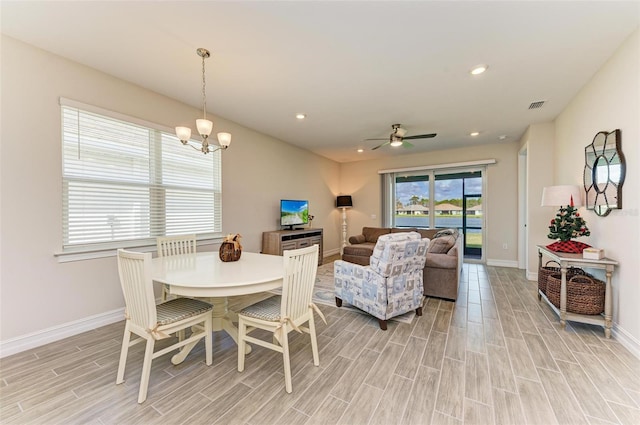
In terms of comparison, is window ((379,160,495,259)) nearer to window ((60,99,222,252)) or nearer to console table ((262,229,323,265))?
console table ((262,229,323,265))

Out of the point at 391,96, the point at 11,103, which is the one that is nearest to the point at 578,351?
the point at 391,96

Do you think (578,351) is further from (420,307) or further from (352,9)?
(352,9)

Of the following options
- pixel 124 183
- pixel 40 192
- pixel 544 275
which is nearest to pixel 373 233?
pixel 544 275

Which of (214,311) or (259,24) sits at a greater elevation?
(259,24)

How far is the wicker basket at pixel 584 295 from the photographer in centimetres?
257

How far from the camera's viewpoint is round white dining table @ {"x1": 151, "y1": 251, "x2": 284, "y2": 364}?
5.91 feet

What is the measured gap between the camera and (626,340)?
7.53 ft

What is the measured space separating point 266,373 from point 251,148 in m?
3.74

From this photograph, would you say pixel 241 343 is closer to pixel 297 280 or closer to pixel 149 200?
pixel 297 280

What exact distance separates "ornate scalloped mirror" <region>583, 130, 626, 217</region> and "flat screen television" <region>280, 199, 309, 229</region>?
4512mm

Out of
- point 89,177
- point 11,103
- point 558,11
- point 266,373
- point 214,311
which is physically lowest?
point 266,373

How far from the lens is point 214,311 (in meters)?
2.36

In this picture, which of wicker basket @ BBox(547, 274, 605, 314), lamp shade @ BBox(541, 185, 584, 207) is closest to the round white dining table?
wicker basket @ BBox(547, 274, 605, 314)

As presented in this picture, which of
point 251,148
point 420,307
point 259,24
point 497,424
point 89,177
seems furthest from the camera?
point 251,148
